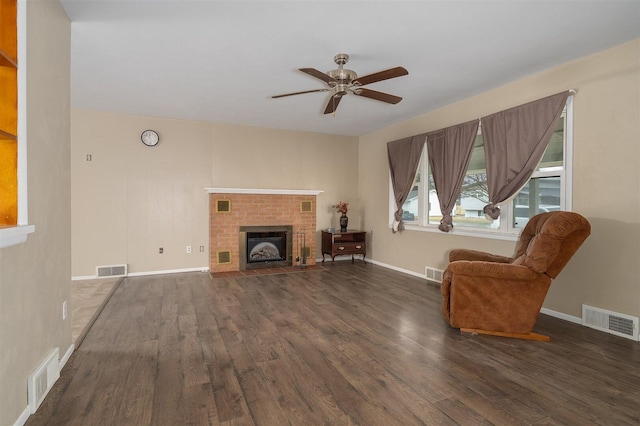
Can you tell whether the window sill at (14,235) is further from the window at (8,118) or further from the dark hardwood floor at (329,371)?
the dark hardwood floor at (329,371)

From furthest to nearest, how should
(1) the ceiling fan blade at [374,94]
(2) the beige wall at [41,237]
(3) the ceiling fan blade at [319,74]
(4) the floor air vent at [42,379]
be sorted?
1. (1) the ceiling fan blade at [374,94]
2. (3) the ceiling fan blade at [319,74]
3. (4) the floor air vent at [42,379]
4. (2) the beige wall at [41,237]

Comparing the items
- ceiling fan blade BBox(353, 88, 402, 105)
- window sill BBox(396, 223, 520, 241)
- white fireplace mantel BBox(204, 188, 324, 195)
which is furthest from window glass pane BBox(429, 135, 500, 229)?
white fireplace mantel BBox(204, 188, 324, 195)

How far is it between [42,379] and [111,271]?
145 inches

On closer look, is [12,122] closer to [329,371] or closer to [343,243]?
[329,371]

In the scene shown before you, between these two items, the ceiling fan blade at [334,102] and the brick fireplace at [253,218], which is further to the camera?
the brick fireplace at [253,218]

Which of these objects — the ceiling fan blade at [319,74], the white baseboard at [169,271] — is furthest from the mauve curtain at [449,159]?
the white baseboard at [169,271]

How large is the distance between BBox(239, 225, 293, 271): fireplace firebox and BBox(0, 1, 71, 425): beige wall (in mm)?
3393

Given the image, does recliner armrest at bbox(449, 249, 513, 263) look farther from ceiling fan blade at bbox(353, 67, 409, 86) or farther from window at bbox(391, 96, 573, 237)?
ceiling fan blade at bbox(353, 67, 409, 86)

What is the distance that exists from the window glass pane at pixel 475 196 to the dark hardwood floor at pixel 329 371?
143cm

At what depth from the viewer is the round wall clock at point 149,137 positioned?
5461 millimetres

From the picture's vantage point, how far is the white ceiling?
2490 mm

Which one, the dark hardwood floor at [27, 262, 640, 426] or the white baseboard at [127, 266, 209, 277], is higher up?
the white baseboard at [127, 266, 209, 277]

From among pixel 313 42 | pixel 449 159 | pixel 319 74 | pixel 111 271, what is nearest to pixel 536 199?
pixel 449 159

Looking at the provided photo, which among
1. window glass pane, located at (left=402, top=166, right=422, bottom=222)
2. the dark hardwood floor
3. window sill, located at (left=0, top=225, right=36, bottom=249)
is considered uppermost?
window glass pane, located at (left=402, top=166, right=422, bottom=222)
